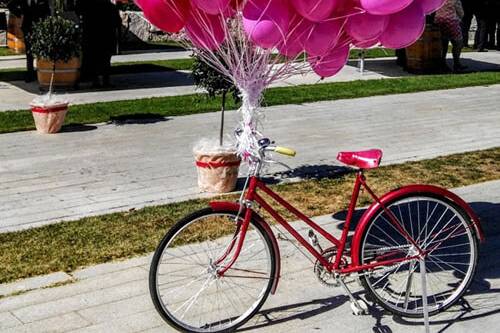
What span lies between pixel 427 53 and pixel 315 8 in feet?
44.9

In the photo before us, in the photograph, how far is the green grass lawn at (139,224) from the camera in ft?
20.5

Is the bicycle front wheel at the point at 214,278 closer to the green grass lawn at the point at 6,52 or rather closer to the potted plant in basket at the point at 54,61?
the potted plant in basket at the point at 54,61

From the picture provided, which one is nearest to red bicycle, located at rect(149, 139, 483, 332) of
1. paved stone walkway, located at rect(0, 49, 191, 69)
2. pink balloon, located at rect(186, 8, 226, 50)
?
pink balloon, located at rect(186, 8, 226, 50)

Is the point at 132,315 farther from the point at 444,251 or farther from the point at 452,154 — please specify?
the point at 452,154

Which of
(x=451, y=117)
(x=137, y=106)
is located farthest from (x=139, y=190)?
(x=451, y=117)

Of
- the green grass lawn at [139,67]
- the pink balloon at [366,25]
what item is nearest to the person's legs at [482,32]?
the green grass lawn at [139,67]

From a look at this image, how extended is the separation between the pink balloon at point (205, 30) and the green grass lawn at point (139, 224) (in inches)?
71.9

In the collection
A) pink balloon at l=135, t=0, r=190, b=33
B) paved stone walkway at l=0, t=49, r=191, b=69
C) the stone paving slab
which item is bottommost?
paved stone walkway at l=0, t=49, r=191, b=69

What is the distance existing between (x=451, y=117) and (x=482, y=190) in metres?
4.57

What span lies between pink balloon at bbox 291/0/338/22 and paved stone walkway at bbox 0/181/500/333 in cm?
186

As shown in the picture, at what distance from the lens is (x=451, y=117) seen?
12812mm

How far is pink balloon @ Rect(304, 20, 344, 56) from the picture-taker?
5.13 metres

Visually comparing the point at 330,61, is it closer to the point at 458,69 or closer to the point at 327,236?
the point at 327,236

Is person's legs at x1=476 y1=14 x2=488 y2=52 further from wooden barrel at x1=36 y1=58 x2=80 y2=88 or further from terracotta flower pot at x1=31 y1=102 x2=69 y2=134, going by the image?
terracotta flower pot at x1=31 y1=102 x2=69 y2=134
